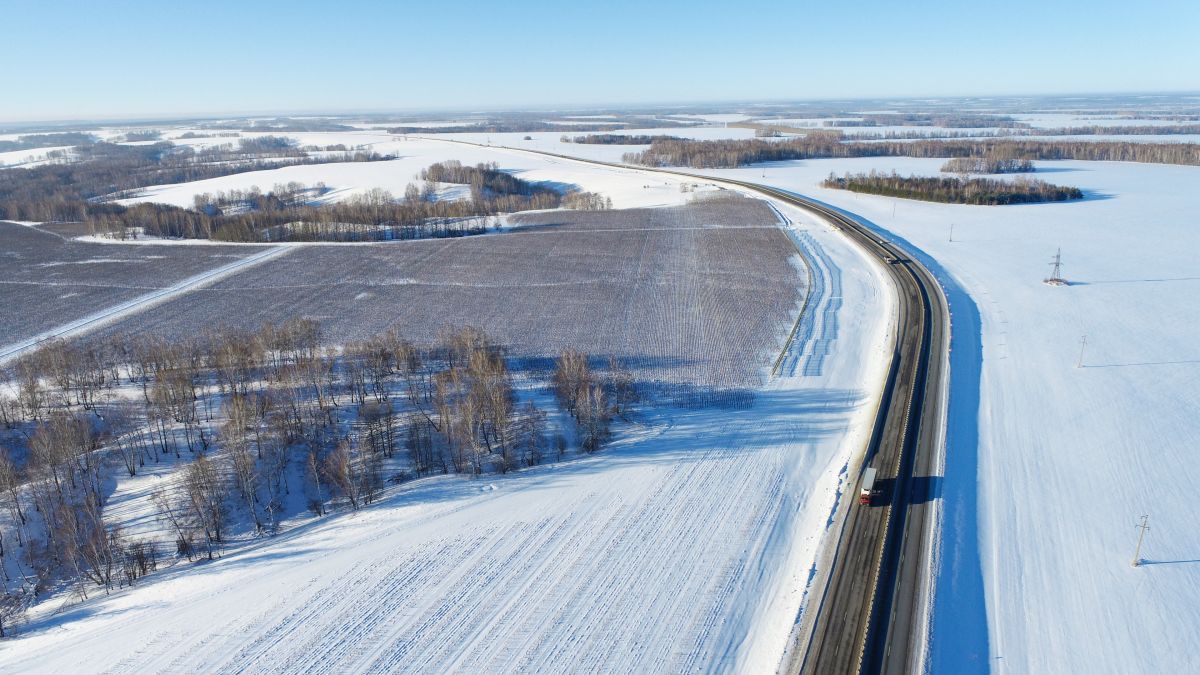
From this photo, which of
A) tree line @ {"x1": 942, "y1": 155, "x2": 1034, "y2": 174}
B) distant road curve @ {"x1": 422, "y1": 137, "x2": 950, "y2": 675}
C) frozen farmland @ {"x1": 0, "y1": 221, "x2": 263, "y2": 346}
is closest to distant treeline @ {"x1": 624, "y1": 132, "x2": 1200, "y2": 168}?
tree line @ {"x1": 942, "y1": 155, "x2": 1034, "y2": 174}

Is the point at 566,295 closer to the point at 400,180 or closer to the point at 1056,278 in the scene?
the point at 1056,278

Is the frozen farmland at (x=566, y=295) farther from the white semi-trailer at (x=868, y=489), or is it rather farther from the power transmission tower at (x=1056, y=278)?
the power transmission tower at (x=1056, y=278)

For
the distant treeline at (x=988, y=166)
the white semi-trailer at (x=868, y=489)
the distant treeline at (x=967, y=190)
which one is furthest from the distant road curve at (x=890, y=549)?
the distant treeline at (x=988, y=166)

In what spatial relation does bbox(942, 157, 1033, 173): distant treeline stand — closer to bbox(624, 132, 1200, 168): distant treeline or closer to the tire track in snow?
bbox(624, 132, 1200, 168): distant treeline

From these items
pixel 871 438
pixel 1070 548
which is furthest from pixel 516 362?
pixel 1070 548

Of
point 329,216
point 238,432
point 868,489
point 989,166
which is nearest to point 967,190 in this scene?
point 989,166

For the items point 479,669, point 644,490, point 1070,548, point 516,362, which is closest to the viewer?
point 479,669

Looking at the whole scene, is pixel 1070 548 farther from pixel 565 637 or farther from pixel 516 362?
pixel 516 362
